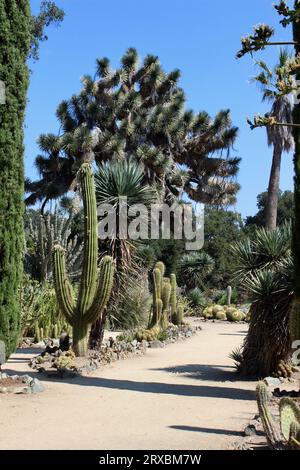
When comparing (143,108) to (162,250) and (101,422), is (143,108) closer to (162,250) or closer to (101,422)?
(162,250)

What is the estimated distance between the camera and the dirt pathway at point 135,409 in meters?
5.63

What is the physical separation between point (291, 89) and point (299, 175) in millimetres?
3828

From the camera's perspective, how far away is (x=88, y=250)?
11.5 metres

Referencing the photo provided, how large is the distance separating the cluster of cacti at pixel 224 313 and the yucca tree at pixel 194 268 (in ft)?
14.7

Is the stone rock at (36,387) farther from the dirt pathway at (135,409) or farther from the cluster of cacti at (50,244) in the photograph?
the cluster of cacti at (50,244)

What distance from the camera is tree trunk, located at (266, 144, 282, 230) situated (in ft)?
88.7

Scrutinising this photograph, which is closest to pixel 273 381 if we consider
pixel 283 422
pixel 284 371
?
pixel 284 371

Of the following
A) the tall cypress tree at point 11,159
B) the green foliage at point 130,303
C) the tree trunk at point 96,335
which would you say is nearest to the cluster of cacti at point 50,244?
the green foliage at point 130,303

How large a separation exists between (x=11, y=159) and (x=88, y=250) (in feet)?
10.3

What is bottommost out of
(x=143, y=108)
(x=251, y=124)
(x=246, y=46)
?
(x=251, y=124)

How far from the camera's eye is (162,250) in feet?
91.8

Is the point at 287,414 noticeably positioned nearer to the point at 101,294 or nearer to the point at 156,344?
the point at 101,294
